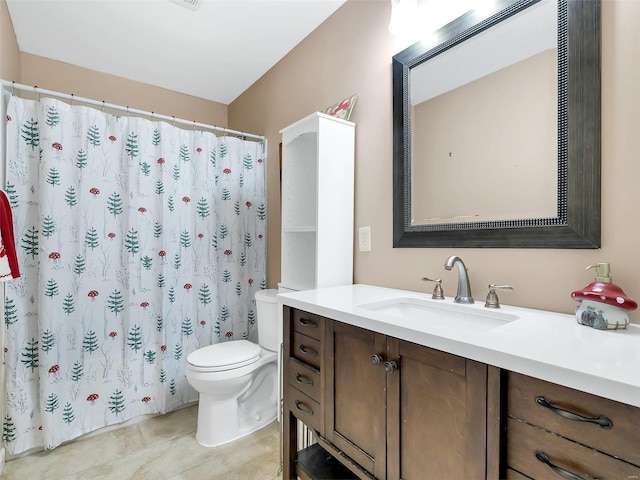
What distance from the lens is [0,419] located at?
1.64m

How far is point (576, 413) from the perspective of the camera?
0.59 metres

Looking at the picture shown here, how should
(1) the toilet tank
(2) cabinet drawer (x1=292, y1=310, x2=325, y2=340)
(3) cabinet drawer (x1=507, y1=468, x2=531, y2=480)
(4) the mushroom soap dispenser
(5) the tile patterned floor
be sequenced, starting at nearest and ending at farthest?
1. (3) cabinet drawer (x1=507, y1=468, x2=531, y2=480)
2. (4) the mushroom soap dispenser
3. (2) cabinet drawer (x1=292, y1=310, x2=325, y2=340)
4. (5) the tile patterned floor
5. (1) the toilet tank

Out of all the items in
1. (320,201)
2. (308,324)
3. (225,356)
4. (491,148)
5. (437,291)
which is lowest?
(225,356)

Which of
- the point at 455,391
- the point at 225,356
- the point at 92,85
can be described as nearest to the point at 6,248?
the point at 225,356

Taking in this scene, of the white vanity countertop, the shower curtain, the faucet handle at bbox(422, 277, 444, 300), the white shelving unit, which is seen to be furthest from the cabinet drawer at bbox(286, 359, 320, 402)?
the shower curtain

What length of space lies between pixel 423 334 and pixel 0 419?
7.16 feet

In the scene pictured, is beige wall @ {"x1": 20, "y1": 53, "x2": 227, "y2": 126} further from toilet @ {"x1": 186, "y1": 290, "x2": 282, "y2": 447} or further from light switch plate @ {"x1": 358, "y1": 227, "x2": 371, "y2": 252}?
light switch plate @ {"x1": 358, "y1": 227, "x2": 371, "y2": 252}

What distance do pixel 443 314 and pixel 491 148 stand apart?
636 mm

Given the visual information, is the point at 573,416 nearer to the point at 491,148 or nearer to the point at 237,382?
the point at 491,148

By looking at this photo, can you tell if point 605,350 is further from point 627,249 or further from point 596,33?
point 596,33

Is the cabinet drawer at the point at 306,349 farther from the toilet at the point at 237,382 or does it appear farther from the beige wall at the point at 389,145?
the toilet at the point at 237,382

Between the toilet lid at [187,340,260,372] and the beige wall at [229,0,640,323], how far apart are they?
1.97 ft

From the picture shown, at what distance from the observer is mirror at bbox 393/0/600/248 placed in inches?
37.8

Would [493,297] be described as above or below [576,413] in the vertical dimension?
above
